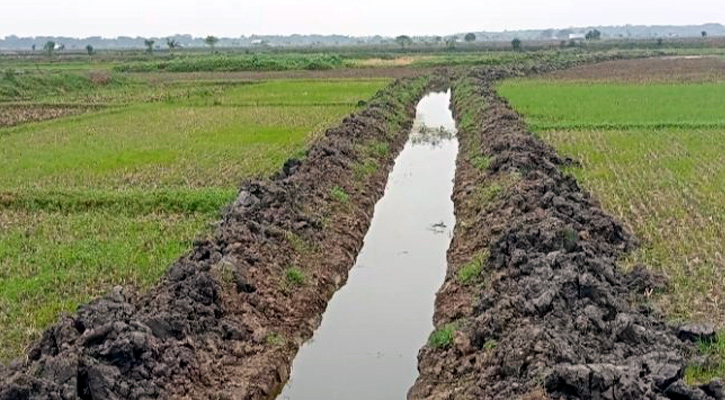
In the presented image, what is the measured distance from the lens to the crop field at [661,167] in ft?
39.7

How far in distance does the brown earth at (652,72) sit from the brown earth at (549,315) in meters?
38.2

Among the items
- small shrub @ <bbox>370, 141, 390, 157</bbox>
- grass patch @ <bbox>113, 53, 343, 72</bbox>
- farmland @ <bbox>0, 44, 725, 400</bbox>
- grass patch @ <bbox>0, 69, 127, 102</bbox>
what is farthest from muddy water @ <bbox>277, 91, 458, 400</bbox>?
grass patch @ <bbox>113, 53, 343, 72</bbox>

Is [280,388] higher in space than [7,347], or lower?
lower

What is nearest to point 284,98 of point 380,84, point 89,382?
point 380,84

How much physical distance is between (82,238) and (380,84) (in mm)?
35934

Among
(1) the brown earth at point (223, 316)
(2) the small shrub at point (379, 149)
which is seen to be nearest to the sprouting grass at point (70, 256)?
(1) the brown earth at point (223, 316)

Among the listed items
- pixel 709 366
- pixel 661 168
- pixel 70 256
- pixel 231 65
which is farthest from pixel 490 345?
pixel 231 65

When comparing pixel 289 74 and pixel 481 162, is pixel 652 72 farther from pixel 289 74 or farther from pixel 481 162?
pixel 481 162

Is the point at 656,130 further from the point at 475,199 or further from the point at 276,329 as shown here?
the point at 276,329

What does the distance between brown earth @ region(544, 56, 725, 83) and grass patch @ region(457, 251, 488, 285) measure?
40495mm

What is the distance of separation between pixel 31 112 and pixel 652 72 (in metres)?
41.8

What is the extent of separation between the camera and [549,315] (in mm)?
9430

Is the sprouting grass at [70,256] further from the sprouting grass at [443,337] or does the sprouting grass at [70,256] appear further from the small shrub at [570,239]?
the small shrub at [570,239]

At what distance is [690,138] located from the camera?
25891 mm
